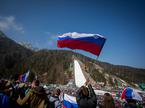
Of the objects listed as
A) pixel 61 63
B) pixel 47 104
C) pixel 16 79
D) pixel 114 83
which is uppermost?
pixel 61 63

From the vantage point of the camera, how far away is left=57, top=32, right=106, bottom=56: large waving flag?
7854mm

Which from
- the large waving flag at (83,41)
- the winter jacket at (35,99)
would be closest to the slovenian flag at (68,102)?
the large waving flag at (83,41)

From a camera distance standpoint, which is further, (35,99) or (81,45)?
(81,45)

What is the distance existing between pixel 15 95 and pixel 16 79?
1647 mm

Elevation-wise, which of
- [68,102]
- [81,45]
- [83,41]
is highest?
[83,41]

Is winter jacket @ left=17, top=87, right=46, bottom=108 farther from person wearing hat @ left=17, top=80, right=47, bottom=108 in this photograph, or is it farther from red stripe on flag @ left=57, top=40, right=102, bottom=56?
red stripe on flag @ left=57, top=40, right=102, bottom=56

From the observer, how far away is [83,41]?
8.13m

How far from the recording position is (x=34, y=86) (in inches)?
184

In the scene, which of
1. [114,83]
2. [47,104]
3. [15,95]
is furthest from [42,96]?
→ [114,83]

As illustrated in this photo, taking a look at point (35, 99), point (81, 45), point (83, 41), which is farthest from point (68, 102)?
point (35, 99)

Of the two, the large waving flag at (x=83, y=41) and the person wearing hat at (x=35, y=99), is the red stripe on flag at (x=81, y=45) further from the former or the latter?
the person wearing hat at (x=35, y=99)

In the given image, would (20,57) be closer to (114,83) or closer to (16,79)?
(114,83)

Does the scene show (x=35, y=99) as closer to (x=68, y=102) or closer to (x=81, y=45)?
(x=68, y=102)

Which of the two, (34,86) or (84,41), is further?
(84,41)
